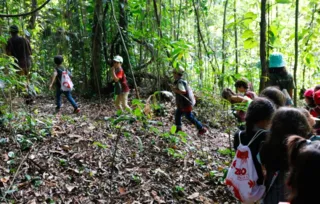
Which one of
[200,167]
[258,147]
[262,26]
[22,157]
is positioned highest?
[262,26]

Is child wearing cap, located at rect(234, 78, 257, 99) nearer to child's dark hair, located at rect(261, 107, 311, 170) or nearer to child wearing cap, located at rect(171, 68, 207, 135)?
child wearing cap, located at rect(171, 68, 207, 135)

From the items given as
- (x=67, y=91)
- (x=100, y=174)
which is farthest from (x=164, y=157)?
(x=67, y=91)

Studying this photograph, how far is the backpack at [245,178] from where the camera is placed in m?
2.62

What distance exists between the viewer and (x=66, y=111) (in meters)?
7.27

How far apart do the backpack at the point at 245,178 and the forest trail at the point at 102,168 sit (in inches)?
48.6

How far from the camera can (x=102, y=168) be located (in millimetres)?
4129

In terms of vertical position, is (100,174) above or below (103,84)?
below

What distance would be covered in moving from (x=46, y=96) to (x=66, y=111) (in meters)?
2.07

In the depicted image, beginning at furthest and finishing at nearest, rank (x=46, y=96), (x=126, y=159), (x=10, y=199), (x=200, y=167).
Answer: (x=46, y=96), (x=200, y=167), (x=126, y=159), (x=10, y=199)

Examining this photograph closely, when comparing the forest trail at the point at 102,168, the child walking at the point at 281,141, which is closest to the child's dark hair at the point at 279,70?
the forest trail at the point at 102,168

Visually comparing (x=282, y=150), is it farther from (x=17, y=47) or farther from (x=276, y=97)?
(x=17, y=47)

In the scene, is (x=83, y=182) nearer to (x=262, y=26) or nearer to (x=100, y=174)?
(x=100, y=174)

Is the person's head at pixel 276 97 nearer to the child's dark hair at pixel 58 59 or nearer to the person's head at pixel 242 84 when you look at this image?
the person's head at pixel 242 84

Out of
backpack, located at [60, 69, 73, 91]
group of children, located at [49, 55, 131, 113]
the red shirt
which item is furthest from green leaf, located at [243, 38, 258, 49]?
backpack, located at [60, 69, 73, 91]
